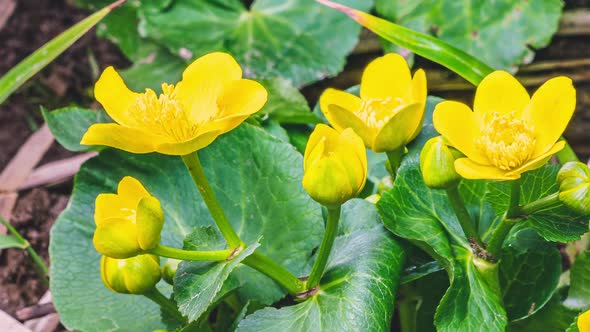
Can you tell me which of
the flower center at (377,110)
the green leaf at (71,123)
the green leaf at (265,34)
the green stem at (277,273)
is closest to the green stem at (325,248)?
the green stem at (277,273)

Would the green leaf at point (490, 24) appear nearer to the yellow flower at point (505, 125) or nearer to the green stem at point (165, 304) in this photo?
the yellow flower at point (505, 125)

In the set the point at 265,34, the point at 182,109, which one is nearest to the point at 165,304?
the point at 182,109

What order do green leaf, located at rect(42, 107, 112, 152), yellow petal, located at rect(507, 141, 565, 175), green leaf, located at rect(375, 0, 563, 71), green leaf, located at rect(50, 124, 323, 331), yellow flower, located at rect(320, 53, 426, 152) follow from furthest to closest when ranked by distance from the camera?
green leaf, located at rect(375, 0, 563, 71)
green leaf, located at rect(42, 107, 112, 152)
green leaf, located at rect(50, 124, 323, 331)
yellow flower, located at rect(320, 53, 426, 152)
yellow petal, located at rect(507, 141, 565, 175)

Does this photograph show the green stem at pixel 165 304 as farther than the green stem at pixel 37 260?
No

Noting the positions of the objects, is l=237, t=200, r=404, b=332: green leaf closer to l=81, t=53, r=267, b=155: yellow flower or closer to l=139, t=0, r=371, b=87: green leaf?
l=81, t=53, r=267, b=155: yellow flower

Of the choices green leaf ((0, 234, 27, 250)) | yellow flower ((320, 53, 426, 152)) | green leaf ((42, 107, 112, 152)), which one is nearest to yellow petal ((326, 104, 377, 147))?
yellow flower ((320, 53, 426, 152))

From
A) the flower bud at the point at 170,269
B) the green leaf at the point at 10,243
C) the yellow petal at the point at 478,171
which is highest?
the yellow petal at the point at 478,171

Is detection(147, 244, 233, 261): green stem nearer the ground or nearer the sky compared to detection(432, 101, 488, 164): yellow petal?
nearer the ground
